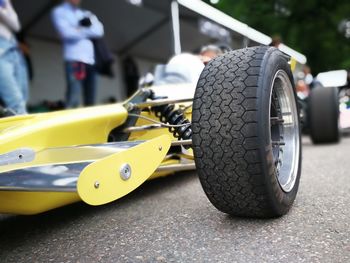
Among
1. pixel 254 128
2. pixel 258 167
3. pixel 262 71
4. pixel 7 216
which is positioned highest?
pixel 262 71

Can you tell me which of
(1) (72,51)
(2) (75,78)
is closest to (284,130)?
(2) (75,78)

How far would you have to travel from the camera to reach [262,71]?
63.1 inches

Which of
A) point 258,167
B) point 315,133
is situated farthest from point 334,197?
point 315,133

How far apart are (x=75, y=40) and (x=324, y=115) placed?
2.93 m

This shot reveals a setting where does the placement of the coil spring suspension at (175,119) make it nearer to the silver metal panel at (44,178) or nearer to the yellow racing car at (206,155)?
the yellow racing car at (206,155)

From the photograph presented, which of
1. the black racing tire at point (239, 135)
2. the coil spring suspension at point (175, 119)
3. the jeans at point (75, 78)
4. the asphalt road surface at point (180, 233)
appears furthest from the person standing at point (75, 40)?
the black racing tire at point (239, 135)

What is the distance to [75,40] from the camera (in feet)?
15.0

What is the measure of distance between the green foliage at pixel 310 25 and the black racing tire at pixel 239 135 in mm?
11028

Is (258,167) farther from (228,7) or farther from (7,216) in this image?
(228,7)

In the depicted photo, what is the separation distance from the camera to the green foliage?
508 inches

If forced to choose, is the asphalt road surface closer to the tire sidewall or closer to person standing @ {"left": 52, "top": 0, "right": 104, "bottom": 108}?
the tire sidewall

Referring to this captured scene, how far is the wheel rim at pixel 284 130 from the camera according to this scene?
75.9 inches

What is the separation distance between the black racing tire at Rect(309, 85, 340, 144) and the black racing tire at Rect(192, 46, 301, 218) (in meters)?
3.27

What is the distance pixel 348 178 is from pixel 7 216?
2.00 meters
